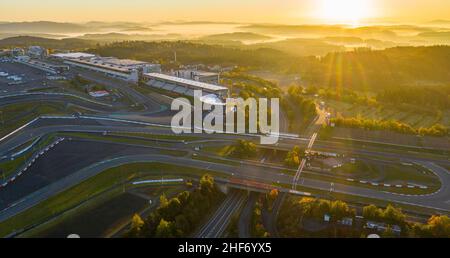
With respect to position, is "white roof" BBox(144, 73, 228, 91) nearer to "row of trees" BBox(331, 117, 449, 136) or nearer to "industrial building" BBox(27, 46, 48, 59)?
"row of trees" BBox(331, 117, 449, 136)

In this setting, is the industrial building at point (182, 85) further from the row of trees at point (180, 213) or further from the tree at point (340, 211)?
the tree at point (340, 211)

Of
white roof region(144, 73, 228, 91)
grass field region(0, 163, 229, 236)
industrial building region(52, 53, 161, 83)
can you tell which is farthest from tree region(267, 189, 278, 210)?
industrial building region(52, 53, 161, 83)

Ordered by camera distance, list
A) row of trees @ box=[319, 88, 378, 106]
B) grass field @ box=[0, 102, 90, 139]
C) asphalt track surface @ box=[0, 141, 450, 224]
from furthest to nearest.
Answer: row of trees @ box=[319, 88, 378, 106], grass field @ box=[0, 102, 90, 139], asphalt track surface @ box=[0, 141, 450, 224]

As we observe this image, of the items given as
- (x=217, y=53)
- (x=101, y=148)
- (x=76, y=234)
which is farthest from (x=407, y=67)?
(x=76, y=234)

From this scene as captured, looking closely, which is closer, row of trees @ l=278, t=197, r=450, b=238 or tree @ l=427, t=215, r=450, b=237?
tree @ l=427, t=215, r=450, b=237

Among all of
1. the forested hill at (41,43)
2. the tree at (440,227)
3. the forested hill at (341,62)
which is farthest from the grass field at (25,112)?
the forested hill at (41,43)

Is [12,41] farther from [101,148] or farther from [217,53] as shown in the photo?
[101,148]
